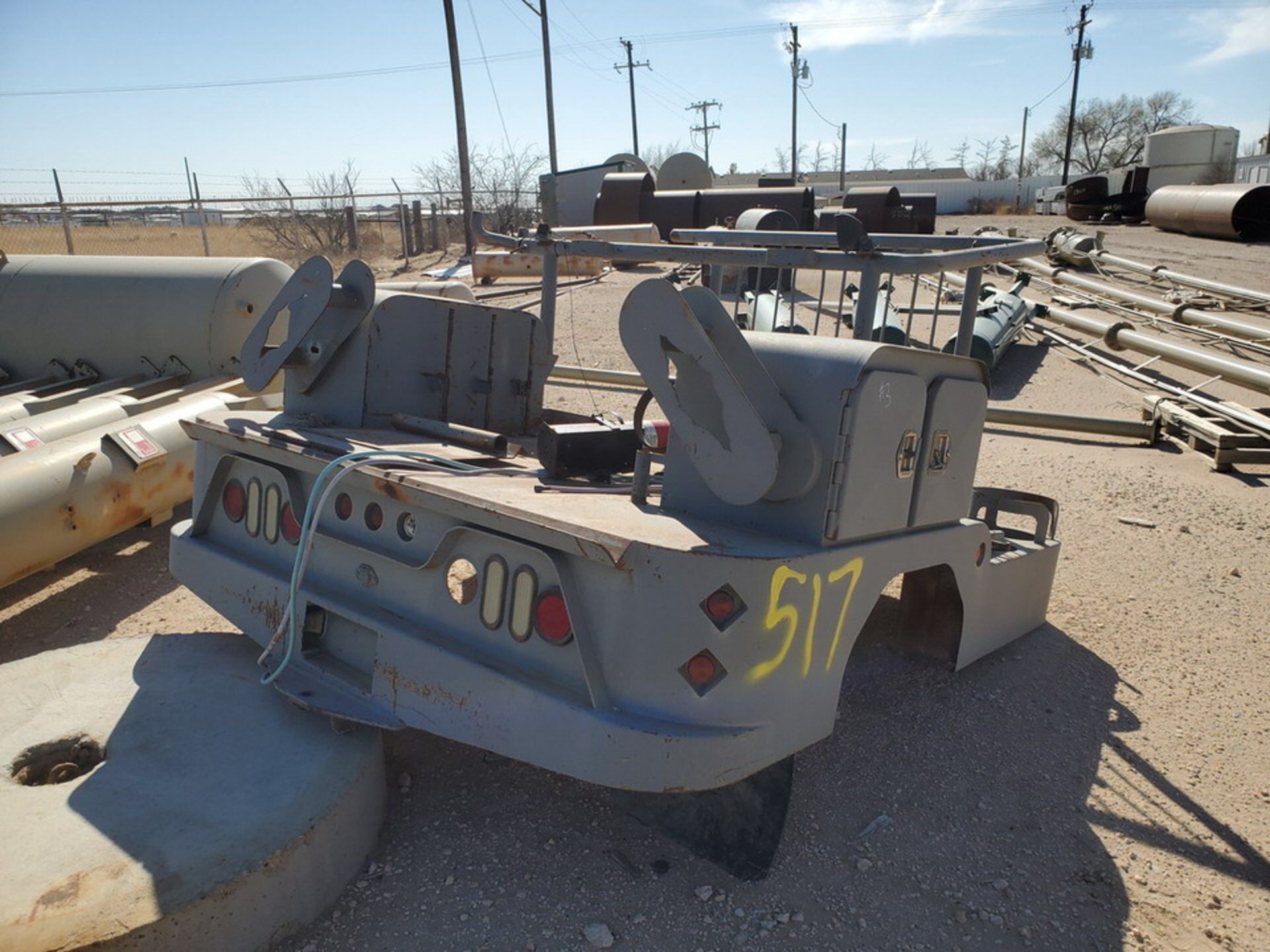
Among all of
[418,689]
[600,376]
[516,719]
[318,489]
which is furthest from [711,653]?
[600,376]

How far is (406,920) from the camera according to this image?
2.41 metres

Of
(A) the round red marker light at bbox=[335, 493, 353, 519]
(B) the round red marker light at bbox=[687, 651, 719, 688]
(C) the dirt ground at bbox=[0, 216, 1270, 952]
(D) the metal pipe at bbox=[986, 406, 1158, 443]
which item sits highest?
(A) the round red marker light at bbox=[335, 493, 353, 519]

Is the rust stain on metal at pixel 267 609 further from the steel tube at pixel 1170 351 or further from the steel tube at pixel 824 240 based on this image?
the steel tube at pixel 1170 351

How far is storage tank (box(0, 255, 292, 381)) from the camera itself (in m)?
6.95

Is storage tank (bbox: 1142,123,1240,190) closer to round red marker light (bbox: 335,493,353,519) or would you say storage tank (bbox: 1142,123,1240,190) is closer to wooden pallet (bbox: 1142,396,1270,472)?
wooden pallet (bbox: 1142,396,1270,472)

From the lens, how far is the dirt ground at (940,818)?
2.42m

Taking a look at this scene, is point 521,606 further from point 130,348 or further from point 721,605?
point 130,348

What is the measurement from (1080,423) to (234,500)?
679 centimetres

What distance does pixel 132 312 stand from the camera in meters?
7.14

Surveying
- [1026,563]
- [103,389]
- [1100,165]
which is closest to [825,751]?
[1026,563]

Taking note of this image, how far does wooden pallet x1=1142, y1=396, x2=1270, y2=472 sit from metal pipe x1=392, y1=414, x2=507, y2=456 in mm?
5799

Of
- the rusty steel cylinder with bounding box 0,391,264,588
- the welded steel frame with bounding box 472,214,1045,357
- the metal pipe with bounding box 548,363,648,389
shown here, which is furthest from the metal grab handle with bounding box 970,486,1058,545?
the metal pipe with bounding box 548,363,648,389

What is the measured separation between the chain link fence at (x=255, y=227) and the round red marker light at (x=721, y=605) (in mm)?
18234

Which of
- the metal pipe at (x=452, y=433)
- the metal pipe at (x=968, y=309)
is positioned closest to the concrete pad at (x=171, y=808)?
the metal pipe at (x=452, y=433)
